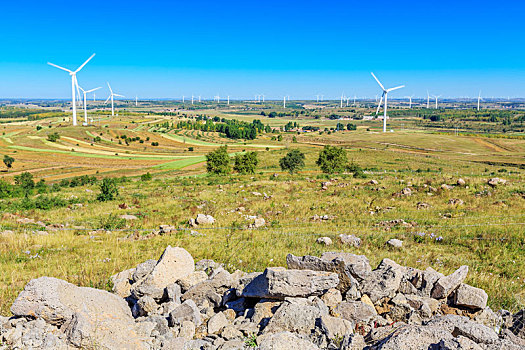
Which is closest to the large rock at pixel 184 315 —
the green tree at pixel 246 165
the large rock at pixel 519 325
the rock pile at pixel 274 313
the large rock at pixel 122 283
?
the rock pile at pixel 274 313

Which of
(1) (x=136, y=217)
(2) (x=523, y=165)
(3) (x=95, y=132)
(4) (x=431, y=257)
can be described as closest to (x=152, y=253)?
(1) (x=136, y=217)

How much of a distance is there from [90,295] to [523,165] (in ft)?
326

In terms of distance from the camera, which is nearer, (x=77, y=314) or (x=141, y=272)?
(x=77, y=314)

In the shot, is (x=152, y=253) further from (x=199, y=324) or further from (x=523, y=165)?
(x=523, y=165)

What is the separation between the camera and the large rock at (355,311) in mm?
7168

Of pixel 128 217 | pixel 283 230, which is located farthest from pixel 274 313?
pixel 128 217

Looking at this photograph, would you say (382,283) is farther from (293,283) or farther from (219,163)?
(219,163)

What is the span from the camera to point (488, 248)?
1416cm

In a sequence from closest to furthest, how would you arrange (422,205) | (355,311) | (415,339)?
(415,339), (355,311), (422,205)

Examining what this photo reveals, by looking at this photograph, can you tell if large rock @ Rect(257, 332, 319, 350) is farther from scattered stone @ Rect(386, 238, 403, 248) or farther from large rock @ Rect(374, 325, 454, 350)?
scattered stone @ Rect(386, 238, 403, 248)

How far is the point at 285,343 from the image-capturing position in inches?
230

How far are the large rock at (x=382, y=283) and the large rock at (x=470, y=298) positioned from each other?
1248 mm

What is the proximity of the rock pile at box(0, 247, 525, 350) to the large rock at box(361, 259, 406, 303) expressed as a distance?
2 cm

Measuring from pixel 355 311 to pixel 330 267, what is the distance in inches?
47.9
